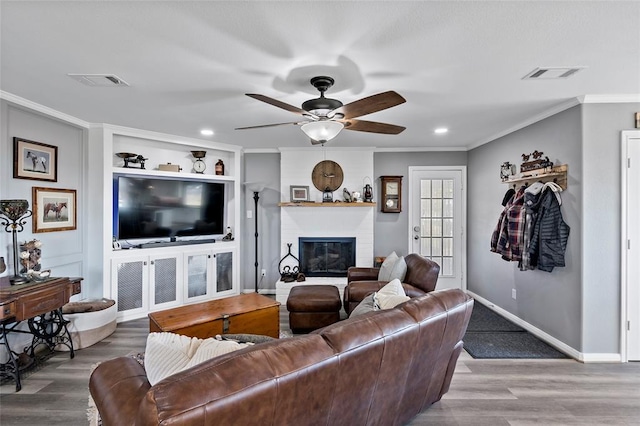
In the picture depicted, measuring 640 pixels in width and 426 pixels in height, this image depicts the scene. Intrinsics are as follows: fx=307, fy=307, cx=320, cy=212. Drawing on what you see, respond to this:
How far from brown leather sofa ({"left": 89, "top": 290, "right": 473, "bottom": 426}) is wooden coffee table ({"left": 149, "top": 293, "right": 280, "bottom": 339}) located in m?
1.16

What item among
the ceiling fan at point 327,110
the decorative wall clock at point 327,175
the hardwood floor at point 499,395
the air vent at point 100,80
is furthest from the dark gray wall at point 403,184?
A: the air vent at point 100,80

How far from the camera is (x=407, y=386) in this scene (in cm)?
175

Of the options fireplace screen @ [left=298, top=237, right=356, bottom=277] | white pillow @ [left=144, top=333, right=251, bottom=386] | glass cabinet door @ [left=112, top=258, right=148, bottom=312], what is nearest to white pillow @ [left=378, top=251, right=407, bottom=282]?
fireplace screen @ [left=298, top=237, right=356, bottom=277]

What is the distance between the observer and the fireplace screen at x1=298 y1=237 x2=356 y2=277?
5082mm

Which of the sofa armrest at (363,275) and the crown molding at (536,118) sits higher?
the crown molding at (536,118)

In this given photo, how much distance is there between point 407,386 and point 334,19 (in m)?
2.08

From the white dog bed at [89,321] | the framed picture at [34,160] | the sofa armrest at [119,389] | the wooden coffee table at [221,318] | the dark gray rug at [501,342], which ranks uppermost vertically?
the framed picture at [34,160]

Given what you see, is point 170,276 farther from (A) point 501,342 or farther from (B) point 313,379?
(A) point 501,342

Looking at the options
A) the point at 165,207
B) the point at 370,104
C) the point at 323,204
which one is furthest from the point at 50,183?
the point at 370,104

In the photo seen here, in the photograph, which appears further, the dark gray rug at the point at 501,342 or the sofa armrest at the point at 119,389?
the dark gray rug at the point at 501,342

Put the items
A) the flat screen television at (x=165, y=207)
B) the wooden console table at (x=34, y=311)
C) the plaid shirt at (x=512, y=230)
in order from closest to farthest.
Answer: the wooden console table at (x=34, y=311) < the plaid shirt at (x=512, y=230) < the flat screen television at (x=165, y=207)

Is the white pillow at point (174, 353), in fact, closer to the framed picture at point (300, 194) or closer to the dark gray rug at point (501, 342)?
the dark gray rug at point (501, 342)

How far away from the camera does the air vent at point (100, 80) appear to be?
2355 mm

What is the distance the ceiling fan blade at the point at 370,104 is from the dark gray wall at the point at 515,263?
2.10 meters
